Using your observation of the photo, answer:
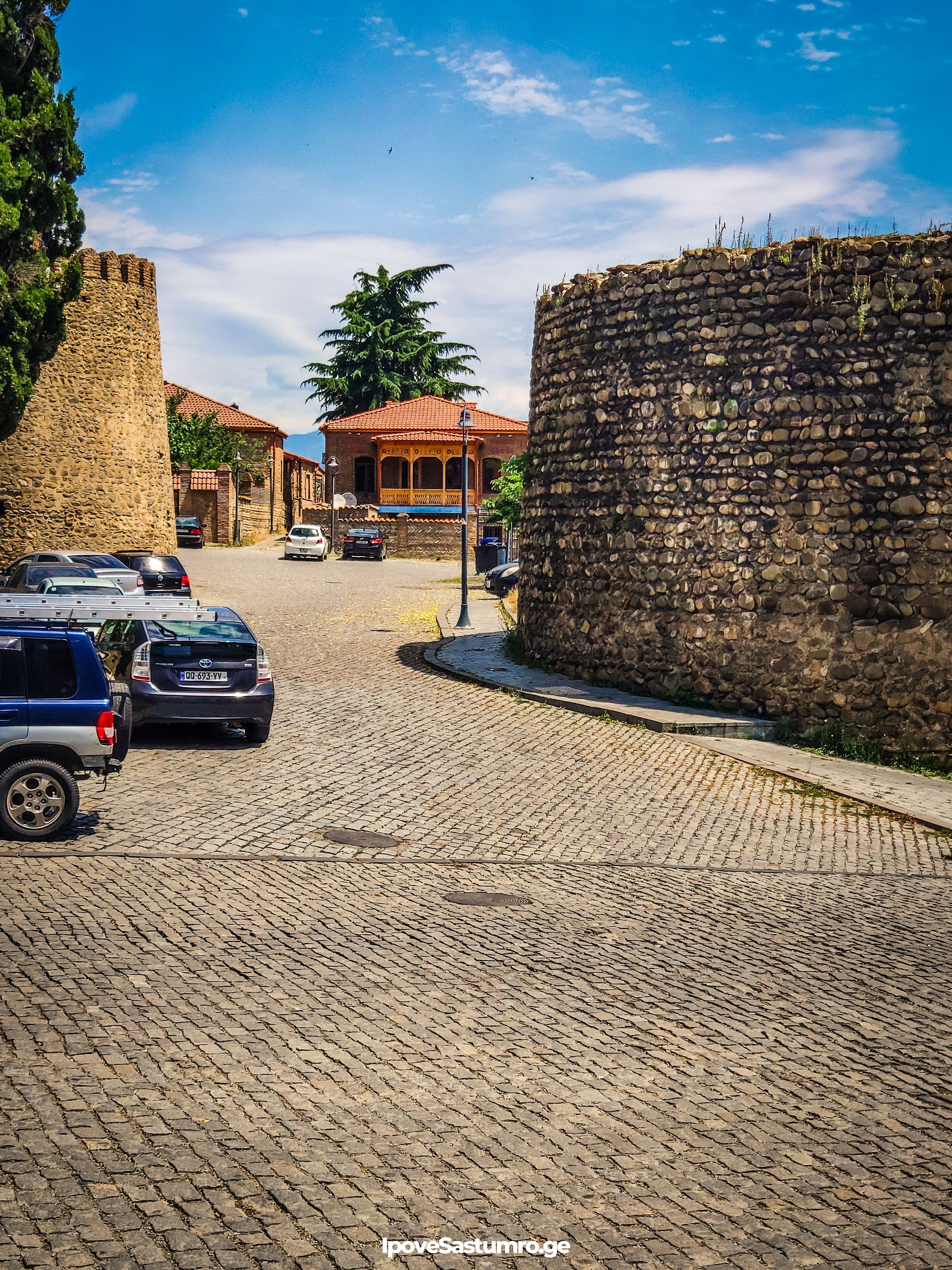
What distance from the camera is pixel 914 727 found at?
564 inches

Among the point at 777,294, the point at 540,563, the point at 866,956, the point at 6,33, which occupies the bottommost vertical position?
the point at 866,956

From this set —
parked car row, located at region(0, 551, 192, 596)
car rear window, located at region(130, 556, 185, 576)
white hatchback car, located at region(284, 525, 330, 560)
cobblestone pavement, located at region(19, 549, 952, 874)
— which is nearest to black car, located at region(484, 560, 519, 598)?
parked car row, located at region(0, 551, 192, 596)

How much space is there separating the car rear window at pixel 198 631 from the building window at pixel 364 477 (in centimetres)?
6041

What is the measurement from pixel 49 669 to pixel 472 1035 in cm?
510

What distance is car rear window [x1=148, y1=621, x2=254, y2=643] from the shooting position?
13.0 metres

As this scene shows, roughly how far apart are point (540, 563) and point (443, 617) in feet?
30.0

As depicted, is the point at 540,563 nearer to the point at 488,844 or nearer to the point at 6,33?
the point at 488,844

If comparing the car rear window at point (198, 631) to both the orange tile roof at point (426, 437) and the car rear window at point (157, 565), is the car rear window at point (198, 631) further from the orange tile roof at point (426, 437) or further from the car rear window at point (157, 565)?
the orange tile roof at point (426, 437)

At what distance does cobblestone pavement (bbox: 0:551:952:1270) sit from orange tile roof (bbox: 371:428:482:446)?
57.7 metres

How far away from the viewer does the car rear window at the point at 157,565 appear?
29328mm

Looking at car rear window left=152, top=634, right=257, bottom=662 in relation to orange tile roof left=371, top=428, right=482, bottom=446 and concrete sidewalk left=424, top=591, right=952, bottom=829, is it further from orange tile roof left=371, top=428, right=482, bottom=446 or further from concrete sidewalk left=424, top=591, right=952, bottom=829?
orange tile roof left=371, top=428, right=482, bottom=446

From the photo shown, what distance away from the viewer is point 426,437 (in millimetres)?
67938

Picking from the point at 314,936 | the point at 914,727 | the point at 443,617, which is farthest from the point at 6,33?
the point at 314,936

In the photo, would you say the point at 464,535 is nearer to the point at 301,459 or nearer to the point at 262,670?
the point at 262,670
